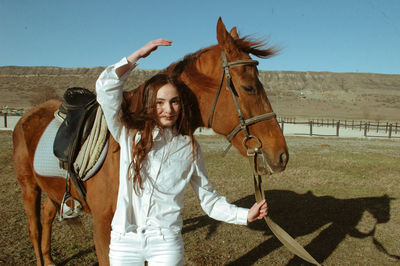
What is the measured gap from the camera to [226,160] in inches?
423

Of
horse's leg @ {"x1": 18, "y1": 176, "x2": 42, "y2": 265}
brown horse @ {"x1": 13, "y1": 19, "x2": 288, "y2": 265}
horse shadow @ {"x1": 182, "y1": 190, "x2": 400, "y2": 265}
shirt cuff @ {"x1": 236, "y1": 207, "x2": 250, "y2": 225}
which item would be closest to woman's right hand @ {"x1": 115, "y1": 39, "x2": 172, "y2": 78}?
brown horse @ {"x1": 13, "y1": 19, "x2": 288, "y2": 265}

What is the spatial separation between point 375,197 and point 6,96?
243 ft

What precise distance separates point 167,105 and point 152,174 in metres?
0.45

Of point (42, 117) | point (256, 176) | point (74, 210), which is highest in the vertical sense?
point (42, 117)

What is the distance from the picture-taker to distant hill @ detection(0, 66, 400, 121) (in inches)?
2270

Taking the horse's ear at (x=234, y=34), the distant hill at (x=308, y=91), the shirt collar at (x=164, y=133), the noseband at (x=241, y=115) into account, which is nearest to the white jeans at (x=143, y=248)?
the shirt collar at (x=164, y=133)

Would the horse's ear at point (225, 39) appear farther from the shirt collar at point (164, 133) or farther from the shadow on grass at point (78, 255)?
the shadow on grass at point (78, 255)

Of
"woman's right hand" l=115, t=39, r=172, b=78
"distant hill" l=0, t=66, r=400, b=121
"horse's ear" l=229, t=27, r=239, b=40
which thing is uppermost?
"distant hill" l=0, t=66, r=400, b=121

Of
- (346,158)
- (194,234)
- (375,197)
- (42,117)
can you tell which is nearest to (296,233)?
(194,234)

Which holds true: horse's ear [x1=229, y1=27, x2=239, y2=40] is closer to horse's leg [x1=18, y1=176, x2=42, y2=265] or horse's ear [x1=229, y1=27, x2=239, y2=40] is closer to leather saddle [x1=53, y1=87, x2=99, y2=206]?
leather saddle [x1=53, y1=87, x2=99, y2=206]

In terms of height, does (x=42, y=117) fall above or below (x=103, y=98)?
below

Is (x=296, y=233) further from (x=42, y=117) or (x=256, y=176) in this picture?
(x=42, y=117)

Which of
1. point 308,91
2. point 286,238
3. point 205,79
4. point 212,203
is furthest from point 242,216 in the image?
point 308,91

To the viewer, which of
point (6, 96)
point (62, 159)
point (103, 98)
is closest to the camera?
point (103, 98)
